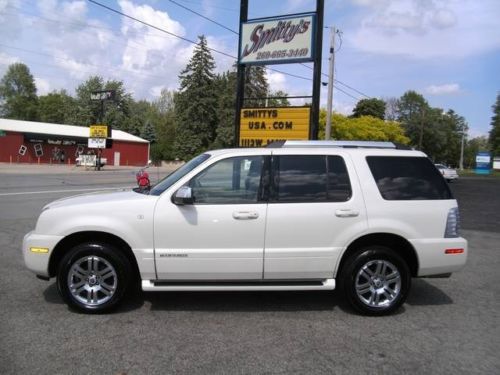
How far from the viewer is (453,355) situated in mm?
4340

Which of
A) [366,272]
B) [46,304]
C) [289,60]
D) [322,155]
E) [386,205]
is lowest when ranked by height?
[46,304]

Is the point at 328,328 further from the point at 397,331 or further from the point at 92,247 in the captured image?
the point at 92,247

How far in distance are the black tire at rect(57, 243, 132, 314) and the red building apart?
1991 inches

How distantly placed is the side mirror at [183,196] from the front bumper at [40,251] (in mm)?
1277

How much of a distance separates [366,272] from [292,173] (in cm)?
137

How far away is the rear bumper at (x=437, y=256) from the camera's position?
5.39 m

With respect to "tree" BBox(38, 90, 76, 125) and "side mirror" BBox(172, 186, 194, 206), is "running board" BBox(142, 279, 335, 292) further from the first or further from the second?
"tree" BBox(38, 90, 76, 125)

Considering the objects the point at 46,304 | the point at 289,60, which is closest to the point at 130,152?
the point at 289,60

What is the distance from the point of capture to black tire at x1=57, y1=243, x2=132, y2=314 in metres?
5.13

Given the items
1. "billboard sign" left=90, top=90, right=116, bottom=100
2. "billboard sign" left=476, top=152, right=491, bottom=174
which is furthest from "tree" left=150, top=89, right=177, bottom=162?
"billboard sign" left=476, top=152, right=491, bottom=174

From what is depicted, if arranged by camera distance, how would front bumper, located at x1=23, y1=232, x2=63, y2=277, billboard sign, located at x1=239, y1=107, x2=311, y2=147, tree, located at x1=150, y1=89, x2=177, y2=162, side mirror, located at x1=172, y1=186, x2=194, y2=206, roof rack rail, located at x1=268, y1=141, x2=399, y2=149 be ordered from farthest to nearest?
tree, located at x1=150, y1=89, x2=177, y2=162
billboard sign, located at x1=239, y1=107, x2=311, y2=147
roof rack rail, located at x1=268, y1=141, x2=399, y2=149
front bumper, located at x1=23, y1=232, x2=63, y2=277
side mirror, located at x1=172, y1=186, x2=194, y2=206

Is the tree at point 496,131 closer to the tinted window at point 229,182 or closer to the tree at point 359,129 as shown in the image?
the tree at point 359,129

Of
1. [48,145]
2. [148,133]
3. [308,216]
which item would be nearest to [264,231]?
[308,216]

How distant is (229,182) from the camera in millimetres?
5309
